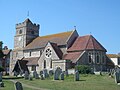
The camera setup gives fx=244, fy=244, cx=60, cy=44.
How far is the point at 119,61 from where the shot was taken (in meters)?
78.8

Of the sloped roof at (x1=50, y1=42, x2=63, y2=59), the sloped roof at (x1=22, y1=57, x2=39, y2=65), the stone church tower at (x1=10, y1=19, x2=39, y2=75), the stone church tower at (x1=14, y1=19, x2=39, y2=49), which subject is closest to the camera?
the sloped roof at (x1=50, y1=42, x2=63, y2=59)

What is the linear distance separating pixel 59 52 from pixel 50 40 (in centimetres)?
740

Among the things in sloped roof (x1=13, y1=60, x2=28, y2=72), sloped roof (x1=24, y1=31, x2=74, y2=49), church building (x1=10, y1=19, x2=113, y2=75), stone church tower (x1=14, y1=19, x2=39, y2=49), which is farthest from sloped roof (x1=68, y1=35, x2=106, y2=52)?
stone church tower (x1=14, y1=19, x2=39, y2=49)

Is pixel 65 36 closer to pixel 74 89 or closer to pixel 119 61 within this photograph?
pixel 119 61

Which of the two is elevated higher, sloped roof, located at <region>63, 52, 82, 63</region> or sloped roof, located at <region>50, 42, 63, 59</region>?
sloped roof, located at <region>50, 42, 63, 59</region>

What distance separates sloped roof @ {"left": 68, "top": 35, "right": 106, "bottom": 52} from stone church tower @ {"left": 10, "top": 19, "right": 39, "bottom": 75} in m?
18.0

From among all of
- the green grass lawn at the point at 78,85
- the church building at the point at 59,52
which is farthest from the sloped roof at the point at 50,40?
the green grass lawn at the point at 78,85

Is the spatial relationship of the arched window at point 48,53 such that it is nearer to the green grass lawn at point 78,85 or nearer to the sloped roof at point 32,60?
the sloped roof at point 32,60

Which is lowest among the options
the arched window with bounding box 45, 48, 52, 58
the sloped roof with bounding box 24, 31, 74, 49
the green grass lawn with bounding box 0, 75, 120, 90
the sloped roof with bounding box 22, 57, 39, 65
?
the green grass lawn with bounding box 0, 75, 120, 90

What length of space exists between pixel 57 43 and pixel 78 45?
573cm

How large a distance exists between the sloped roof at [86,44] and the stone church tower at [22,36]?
1803cm

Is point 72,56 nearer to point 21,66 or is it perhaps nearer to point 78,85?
point 21,66

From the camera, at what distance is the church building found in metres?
50.2

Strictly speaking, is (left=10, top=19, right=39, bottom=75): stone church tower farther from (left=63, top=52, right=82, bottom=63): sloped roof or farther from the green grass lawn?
the green grass lawn
